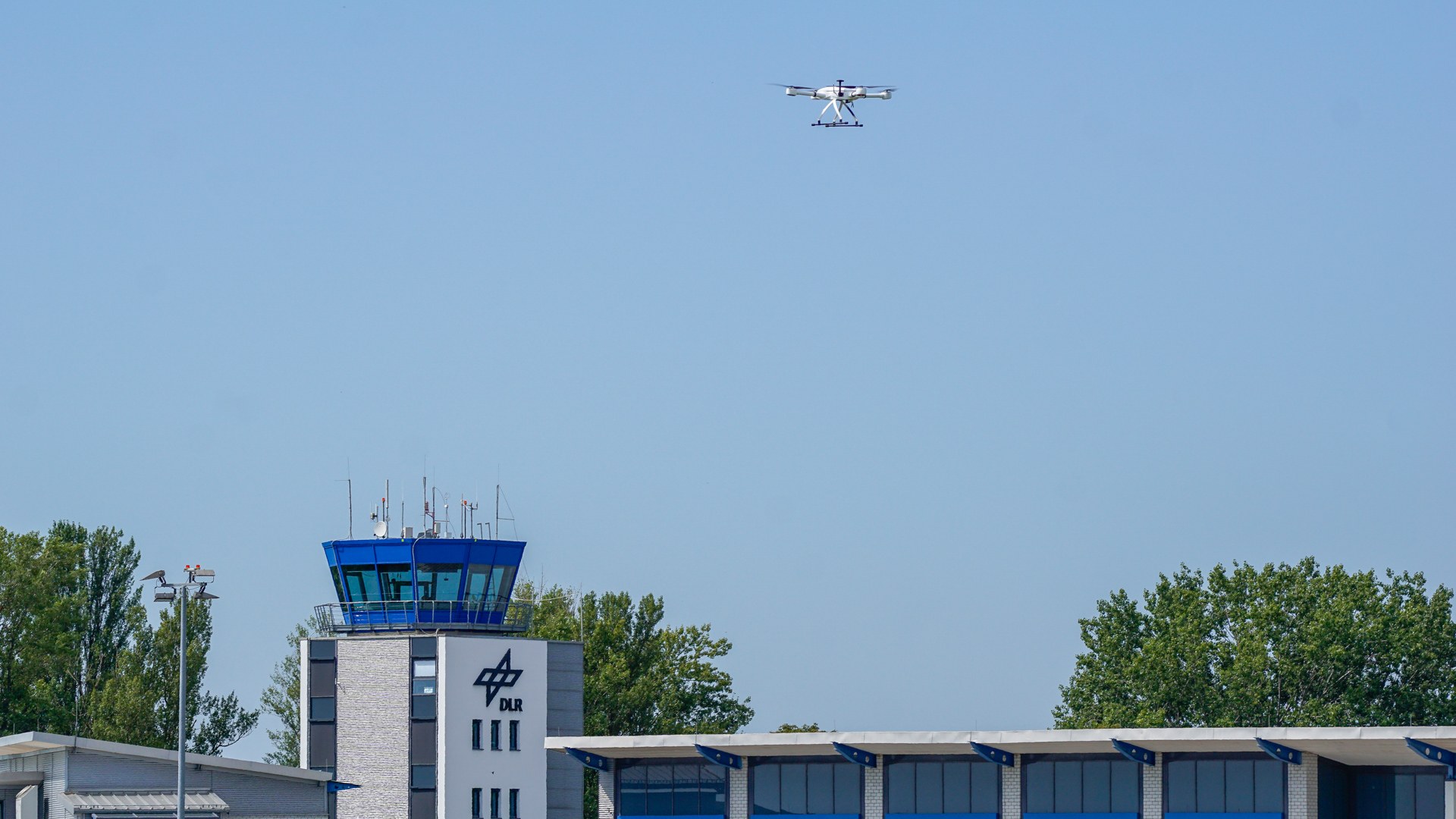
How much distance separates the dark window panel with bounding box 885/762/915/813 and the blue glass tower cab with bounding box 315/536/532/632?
22.4 meters

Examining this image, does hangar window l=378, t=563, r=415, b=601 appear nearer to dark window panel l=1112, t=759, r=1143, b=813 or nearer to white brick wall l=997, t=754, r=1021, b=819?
white brick wall l=997, t=754, r=1021, b=819

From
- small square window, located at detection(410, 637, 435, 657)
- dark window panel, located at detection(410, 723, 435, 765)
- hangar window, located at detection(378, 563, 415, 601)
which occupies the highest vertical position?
hangar window, located at detection(378, 563, 415, 601)

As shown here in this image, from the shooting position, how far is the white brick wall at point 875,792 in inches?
2504

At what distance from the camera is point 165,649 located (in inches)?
4304

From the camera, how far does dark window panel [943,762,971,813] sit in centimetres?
6272

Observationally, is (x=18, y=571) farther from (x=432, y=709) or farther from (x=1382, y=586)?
(x=1382, y=586)

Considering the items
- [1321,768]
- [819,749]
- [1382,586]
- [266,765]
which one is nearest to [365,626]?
[266,765]

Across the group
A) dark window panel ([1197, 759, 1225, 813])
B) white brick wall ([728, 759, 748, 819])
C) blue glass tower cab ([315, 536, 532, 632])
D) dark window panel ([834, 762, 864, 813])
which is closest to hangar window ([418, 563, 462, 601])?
blue glass tower cab ([315, 536, 532, 632])

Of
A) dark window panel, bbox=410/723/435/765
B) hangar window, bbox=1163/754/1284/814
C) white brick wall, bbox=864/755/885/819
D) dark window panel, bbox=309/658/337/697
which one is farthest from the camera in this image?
dark window panel, bbox=309/658/337/697

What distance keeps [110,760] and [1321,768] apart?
3285cm

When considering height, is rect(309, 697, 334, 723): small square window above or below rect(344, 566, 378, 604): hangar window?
below

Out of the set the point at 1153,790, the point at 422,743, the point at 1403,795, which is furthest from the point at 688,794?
the point at 1403,795

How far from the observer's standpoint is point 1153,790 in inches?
2387

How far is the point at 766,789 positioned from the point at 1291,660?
47.3m
